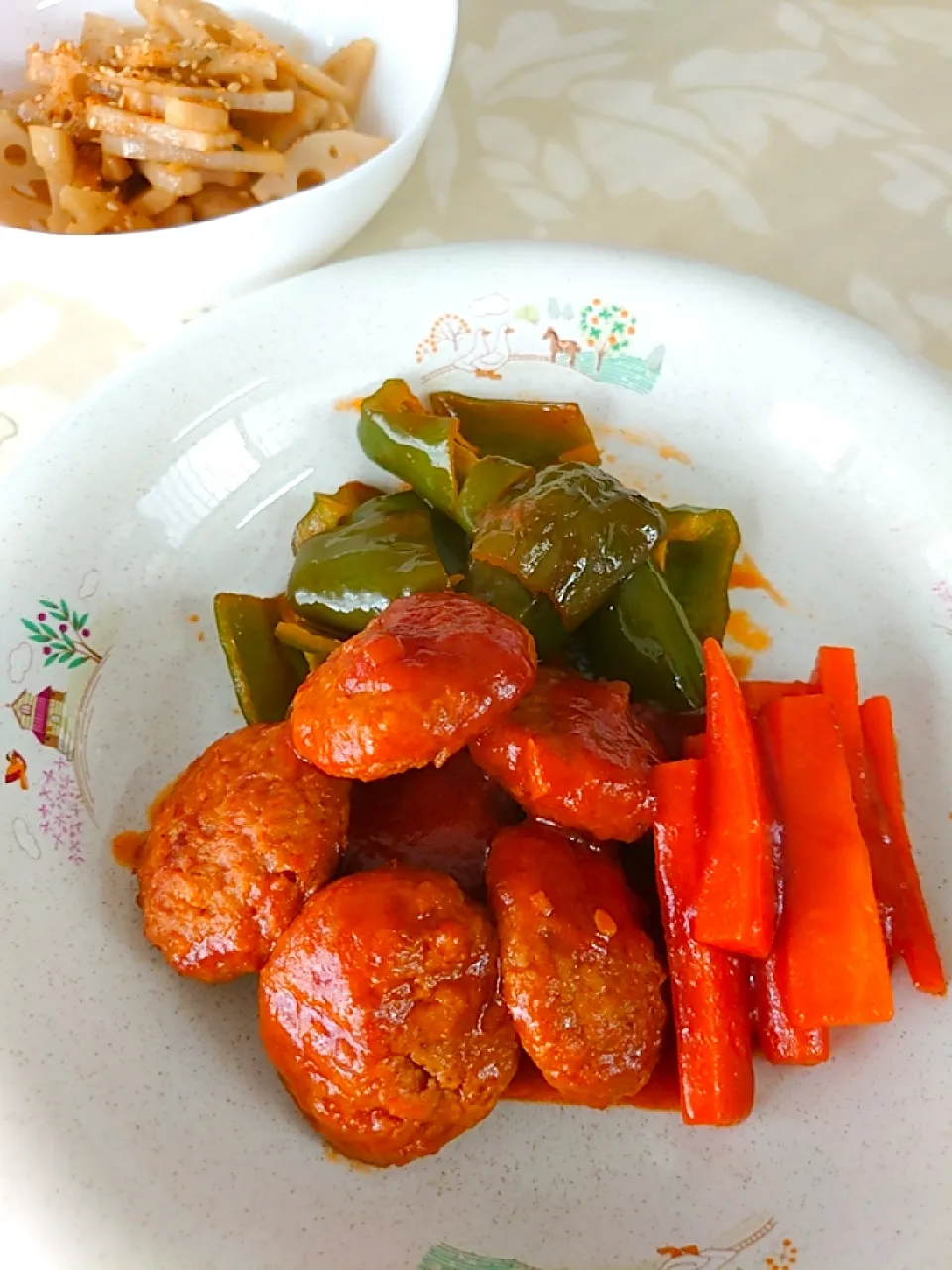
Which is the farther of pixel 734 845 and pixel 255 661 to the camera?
pixel 255 661

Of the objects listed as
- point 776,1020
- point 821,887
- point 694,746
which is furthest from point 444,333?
point 776,1020

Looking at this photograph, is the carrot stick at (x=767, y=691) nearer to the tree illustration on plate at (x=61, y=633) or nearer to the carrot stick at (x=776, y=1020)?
the carrot stick at (x=776, y=1020)

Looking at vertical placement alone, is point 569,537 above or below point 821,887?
above

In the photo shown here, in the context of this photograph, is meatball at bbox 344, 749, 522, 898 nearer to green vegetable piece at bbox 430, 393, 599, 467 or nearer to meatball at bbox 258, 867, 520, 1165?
meatball at bbox 258, 867, 520, 1165

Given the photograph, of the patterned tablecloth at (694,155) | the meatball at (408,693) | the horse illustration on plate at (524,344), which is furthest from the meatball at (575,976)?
the patterned tablecloth at (694,155)

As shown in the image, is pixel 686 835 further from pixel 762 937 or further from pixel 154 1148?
pixel 154 1148

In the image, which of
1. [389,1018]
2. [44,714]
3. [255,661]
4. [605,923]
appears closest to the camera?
[389,1018]

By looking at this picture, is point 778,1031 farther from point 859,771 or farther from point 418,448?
point 418,448
